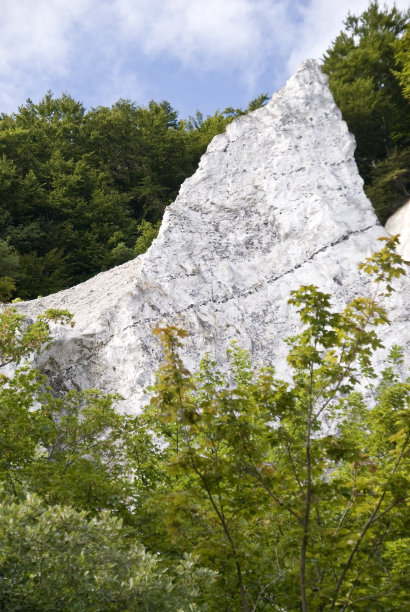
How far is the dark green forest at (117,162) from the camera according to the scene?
2275 cm

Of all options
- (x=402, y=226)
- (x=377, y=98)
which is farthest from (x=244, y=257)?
(x=377, y=98)

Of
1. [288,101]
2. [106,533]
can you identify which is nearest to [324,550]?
[106,533]

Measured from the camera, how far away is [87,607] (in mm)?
4055

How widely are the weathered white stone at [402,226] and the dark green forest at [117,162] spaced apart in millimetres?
1146

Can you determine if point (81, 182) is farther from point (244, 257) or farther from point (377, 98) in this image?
point (377, 98)

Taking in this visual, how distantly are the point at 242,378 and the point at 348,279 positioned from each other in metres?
6.66

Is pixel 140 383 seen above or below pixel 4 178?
below

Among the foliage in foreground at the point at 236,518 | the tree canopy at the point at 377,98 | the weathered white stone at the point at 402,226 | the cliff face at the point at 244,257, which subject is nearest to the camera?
the foliage in foreground at the point at 236,518

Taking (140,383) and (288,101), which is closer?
(140,383)

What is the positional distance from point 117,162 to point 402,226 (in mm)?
17280

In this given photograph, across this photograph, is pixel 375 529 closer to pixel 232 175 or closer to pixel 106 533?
pixel 106 533

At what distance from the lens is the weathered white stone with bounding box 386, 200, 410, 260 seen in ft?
59.0

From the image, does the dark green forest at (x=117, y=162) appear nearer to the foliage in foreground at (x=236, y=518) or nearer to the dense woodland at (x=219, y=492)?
the dense woodland at (x=219, y=492)

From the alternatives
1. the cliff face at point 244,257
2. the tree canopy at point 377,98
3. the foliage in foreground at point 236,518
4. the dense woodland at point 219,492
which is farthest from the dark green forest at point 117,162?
the foliage in foreground at point 236,518
